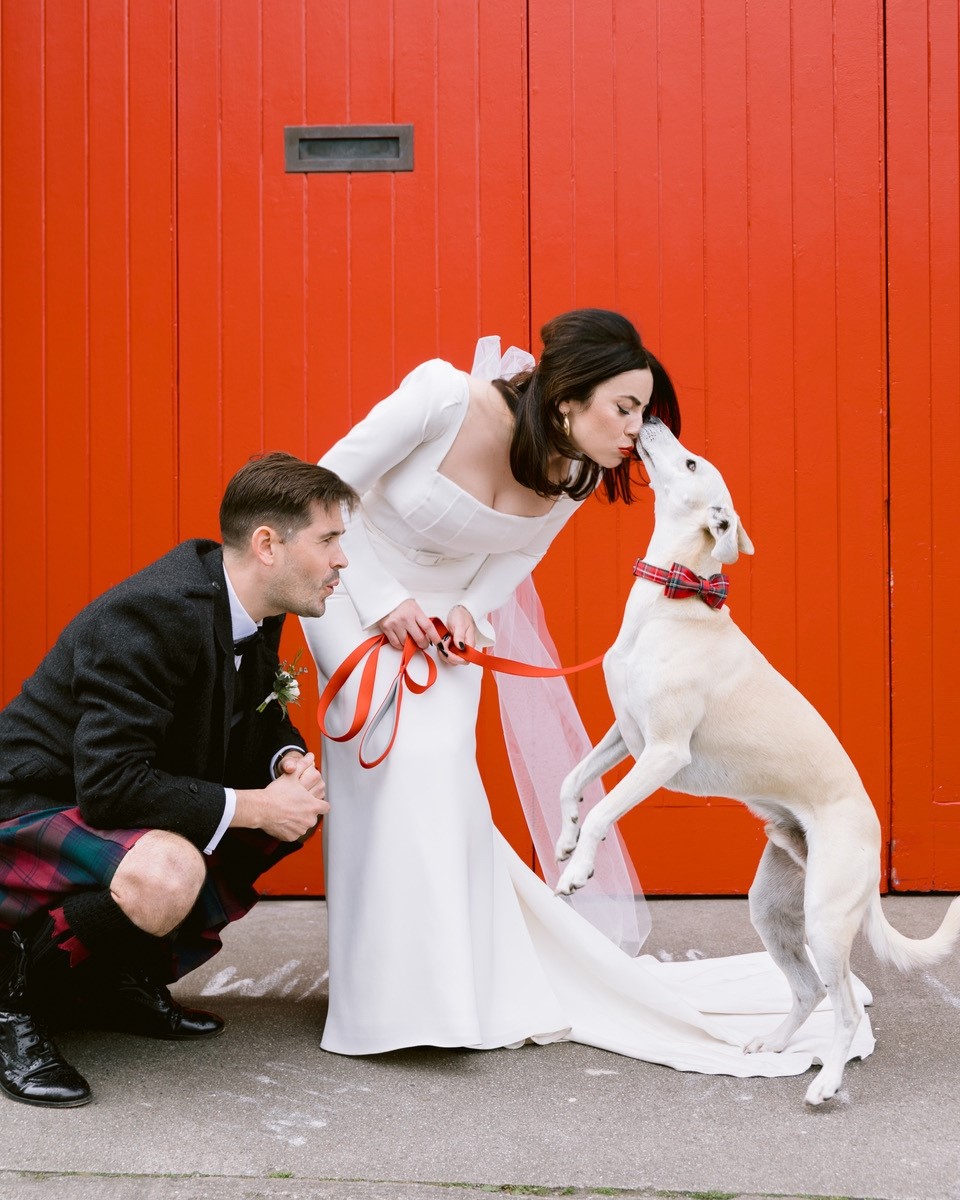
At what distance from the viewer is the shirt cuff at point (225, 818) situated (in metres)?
2.38

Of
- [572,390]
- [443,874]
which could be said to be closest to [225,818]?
[443,874]

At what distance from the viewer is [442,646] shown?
9.14 ft

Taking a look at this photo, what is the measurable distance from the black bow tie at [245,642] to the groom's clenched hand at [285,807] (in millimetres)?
279

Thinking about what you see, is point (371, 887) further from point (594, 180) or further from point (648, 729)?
point (594, 180)

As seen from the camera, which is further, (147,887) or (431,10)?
(431,10)

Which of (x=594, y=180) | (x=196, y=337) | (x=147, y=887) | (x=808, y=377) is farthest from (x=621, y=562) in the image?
(x=147, y=887)

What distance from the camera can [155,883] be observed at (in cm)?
227

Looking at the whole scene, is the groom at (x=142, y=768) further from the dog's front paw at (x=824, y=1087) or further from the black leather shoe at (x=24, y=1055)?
the dog's front paw at (x=824, y=1087)

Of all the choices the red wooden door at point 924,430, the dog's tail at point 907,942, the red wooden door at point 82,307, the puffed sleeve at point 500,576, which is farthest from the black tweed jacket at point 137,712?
the red wooden door at point 924,430

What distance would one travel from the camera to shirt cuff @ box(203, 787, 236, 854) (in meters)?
2.38

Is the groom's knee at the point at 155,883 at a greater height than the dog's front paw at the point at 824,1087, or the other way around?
the groom's knee at the point at 155,883

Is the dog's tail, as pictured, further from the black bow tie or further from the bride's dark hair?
the black bow tie

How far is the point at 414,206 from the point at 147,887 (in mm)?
2523

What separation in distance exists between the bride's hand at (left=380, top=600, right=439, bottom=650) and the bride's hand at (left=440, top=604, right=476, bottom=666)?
6cm
